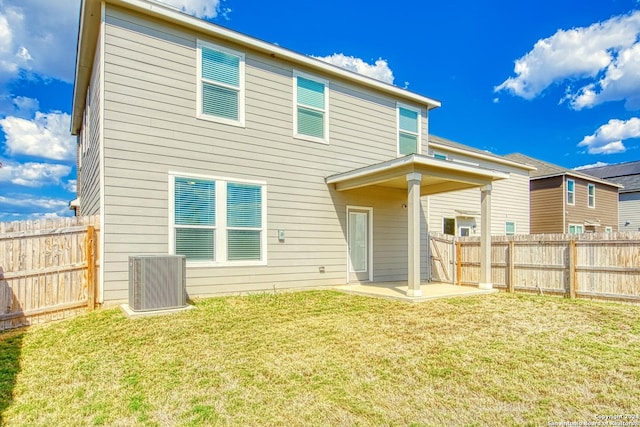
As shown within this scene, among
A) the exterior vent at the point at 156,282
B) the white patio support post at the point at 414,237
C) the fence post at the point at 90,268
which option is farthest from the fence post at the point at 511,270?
the fence post at the point at 90,268

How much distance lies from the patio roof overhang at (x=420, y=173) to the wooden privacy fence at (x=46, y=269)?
5238mm

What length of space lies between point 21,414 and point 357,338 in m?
3.41

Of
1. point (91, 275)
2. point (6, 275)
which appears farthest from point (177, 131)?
point (6, 275)

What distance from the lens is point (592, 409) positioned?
2779 mm

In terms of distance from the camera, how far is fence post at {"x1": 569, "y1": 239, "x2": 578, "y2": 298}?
791 centimetres

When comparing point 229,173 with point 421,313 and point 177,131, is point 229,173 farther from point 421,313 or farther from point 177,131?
point 421,313

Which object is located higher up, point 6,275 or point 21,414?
point 6,275

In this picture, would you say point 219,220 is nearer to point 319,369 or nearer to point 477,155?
point 319,369

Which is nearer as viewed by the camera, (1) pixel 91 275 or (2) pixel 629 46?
(1) pixel 91 275

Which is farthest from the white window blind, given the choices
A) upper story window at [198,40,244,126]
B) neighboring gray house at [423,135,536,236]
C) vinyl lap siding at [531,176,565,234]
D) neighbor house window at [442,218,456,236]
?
vinyl lap siding at [531,176,565,234]

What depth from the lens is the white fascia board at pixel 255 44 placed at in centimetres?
638

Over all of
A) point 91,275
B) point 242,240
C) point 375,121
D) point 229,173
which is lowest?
point 91,275

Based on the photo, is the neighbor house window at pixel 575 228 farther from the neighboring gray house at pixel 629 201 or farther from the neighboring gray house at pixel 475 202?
the neighboring gray house at pixel 629 201

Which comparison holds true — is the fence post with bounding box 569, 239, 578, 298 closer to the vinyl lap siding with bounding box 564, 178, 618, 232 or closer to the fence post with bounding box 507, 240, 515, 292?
the fence post with bounding box 507, 240, 515, 292
